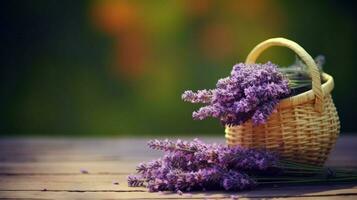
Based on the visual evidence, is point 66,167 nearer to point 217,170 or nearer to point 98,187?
point 98,187

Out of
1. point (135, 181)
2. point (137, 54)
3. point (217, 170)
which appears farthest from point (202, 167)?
point (137, 54)

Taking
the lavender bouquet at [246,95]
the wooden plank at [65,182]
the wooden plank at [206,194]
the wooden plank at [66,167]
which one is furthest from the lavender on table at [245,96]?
the wooden plank at [66,167]

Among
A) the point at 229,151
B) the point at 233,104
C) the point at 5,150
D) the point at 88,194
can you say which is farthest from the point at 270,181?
the point at 5,150

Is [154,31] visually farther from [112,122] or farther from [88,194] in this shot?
[88,194]

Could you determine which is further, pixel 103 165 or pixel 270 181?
pixel 103 165

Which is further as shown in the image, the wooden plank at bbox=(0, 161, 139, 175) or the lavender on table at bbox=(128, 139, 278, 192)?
the wooden plank at bbox=(0, 161, 139, 175)

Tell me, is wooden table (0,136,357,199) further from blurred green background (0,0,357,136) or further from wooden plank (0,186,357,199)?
blurred green background (0,0,357,136)

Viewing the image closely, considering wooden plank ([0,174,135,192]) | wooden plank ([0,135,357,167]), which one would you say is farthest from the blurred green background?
wooden plank ([0,174,135,192])
